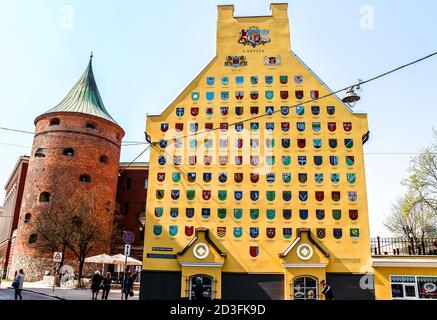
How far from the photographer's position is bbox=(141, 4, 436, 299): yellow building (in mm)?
20688

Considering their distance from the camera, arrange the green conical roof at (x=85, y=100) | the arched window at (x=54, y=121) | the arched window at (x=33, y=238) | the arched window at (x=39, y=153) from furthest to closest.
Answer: the green conical roof at (x=85, y=100)
the arched window at (x=54, y=121)
the arched window at (x=33, y=238)
the arched window at (x=39, y=153)

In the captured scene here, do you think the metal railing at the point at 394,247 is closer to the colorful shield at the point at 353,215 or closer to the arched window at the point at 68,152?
the colorful shield at the point at 353,215

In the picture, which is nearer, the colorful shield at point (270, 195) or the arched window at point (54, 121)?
the colorful shield at point (270, 195)

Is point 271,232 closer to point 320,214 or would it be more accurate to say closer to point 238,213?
point 238,213

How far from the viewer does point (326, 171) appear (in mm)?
21797

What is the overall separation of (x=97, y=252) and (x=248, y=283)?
1187 inches

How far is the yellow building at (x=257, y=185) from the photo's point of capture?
20.7 metres

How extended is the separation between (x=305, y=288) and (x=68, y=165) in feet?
111

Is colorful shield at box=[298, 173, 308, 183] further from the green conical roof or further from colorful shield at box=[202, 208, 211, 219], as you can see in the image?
the green conical roof

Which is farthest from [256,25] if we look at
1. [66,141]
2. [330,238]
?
[66,141]

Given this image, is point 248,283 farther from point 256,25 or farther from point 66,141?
point 66,141

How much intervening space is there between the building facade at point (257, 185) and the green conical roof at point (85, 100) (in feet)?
91.0

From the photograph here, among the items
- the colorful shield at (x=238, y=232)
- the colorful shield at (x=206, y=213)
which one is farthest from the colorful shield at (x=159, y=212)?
the colorful shield at (x=238, y=232)

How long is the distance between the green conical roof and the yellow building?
90.6 feet
